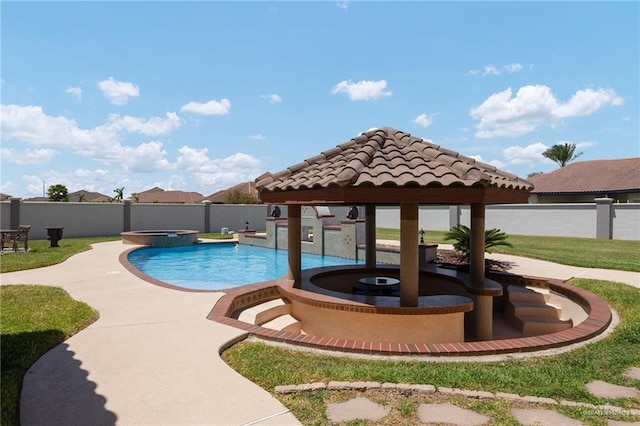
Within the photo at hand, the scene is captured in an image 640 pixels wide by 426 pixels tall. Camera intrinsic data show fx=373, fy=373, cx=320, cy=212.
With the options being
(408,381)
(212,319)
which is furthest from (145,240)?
(408,381)

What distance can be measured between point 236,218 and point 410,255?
1277 inches

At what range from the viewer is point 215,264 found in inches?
805

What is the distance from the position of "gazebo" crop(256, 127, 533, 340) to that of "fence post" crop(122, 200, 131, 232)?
26568 millimetres

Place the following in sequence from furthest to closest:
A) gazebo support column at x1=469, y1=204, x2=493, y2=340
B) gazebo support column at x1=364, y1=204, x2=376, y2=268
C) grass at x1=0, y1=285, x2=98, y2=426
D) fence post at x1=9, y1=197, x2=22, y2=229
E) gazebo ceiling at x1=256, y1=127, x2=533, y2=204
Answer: fence post at x1=9, y1=197, x2=22, y2=229 < gazebo support column at x1=364, y1=204, x2=376, y2=268 < gazebo support column at x1=469, y1=204, x2=493, y2=340 < gazebo ceiling at x1=256, y1=127, x2=533, y2=204 < grass at x1=0, y1=285, x2=98, y2=426

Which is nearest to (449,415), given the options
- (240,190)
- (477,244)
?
(477,244)

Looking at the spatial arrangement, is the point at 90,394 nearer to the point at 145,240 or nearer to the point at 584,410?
the point at 584,410

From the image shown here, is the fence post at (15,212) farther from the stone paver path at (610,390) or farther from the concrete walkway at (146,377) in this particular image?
the stone paver path at (610,390)

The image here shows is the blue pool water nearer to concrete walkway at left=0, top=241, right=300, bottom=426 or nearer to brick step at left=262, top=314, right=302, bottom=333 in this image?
brick step at left=262, top=314, right=302, bottom=333

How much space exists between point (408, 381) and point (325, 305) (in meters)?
3.18

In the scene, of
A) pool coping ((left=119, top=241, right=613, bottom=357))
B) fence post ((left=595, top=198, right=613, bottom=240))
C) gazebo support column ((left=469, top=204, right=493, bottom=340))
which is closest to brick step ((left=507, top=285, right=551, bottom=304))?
pool coping ((left=119, top=241, right=613, bottom=357))

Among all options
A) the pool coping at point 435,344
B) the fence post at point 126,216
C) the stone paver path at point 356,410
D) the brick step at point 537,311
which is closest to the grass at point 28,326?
the pool coping at point 435,344

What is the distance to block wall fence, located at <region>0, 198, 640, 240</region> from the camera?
985 inches

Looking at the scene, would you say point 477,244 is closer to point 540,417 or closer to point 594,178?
point 540,417

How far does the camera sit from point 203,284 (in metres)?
15.1
